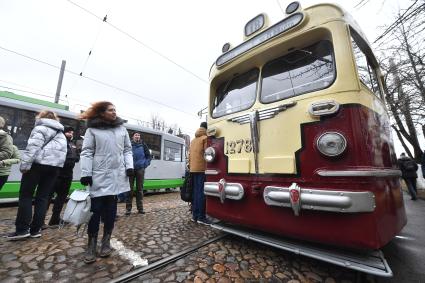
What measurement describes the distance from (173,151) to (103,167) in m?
9.23

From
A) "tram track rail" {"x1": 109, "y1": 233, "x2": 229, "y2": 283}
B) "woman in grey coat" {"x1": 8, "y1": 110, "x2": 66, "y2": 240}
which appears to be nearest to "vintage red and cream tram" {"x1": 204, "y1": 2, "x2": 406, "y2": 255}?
"tram track rail" {"x1": 109, "y1": 233, "x2": 229, "y2": 283}

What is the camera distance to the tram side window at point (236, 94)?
127 inches

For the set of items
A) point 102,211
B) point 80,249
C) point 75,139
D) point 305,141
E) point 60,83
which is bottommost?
point 80,249

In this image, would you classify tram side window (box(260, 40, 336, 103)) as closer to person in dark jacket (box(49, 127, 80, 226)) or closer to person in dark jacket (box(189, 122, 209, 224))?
person in dark jacket (box(189, 122, 209, 224))

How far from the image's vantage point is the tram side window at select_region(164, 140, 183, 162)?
11.3 m

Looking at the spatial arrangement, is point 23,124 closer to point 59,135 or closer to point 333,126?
point 59,135

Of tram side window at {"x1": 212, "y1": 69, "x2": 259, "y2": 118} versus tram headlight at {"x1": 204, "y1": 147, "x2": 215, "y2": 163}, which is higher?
tram side window at {"x1": 212, "y1": 69, "x2": 259, "y2": 118}

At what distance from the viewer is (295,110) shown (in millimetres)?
2453

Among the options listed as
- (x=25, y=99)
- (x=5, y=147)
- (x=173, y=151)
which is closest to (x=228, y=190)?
(x=5, y=147)

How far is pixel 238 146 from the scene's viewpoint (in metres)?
2.99

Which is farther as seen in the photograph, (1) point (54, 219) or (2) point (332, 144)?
(1) point (54, 219)

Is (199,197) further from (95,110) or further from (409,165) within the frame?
(409,165)

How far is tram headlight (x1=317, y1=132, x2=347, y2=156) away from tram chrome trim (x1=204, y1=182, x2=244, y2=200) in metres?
1.05

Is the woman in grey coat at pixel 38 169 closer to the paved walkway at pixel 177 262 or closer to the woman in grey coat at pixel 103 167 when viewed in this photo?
the paved walkway at pixel 177 262
